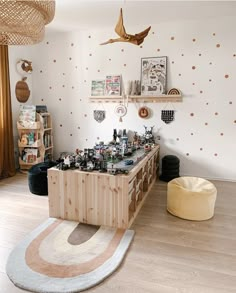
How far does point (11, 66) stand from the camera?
4.01 m

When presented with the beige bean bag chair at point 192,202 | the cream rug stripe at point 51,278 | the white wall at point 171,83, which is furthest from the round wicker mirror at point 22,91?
the beige bean bag chair at point 192,202

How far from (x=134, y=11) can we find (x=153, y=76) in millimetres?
971

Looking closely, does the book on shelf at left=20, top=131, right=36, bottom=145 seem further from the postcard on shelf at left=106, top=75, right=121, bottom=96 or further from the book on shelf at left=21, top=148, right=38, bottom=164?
the postcard on shelf at left=106, top=75, right=121, bottom=96

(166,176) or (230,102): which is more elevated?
(230,102)

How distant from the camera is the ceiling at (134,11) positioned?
2.84 metres

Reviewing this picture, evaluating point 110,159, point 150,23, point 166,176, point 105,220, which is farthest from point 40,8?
point 166,176

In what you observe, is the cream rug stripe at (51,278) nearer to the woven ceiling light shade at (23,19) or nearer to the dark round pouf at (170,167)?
the woven ceiling light shade at (23,19)

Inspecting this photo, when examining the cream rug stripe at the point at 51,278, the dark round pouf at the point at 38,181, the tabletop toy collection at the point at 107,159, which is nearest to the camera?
the cream rug stripe at the point at 51,278

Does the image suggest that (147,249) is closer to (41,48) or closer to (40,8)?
(40,8)

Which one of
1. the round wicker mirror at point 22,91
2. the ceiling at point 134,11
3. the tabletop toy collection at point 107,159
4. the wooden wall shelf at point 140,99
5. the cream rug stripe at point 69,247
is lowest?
the cream rug stripe at point 69,247

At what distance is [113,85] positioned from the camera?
397 cm

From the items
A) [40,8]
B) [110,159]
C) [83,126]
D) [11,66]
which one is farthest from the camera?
[83,126]

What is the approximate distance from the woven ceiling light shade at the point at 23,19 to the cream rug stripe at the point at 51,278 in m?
1.61

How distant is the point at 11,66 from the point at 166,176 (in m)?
3.07
